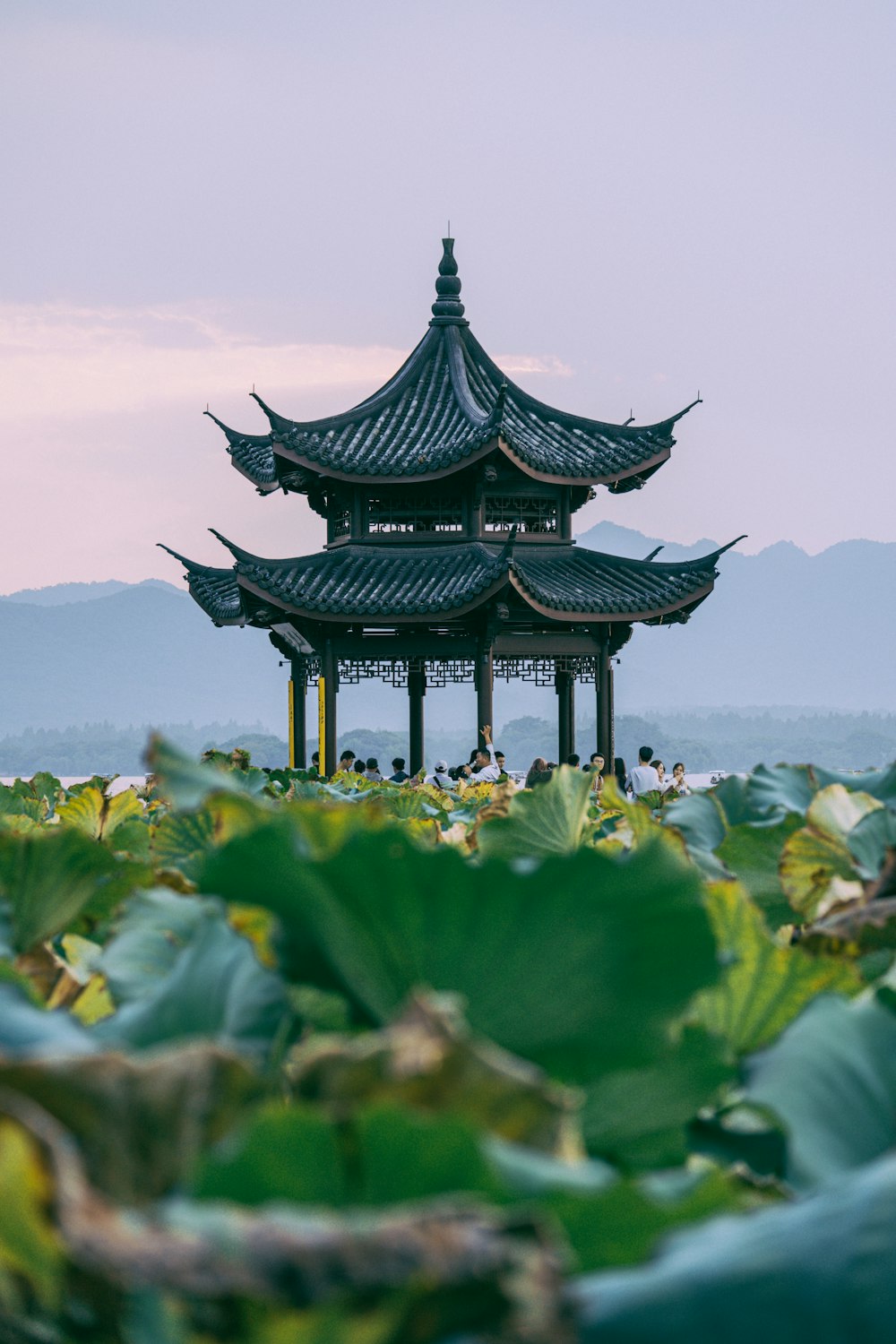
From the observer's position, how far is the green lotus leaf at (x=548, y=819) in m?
1.45

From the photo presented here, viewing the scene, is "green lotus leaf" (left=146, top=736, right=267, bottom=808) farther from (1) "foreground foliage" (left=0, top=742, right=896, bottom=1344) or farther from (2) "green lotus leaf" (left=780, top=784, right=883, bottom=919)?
(2) "green lotus leaf" (left=780, top=784, right=883, bottom=919)

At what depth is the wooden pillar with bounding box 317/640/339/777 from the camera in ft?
46.8

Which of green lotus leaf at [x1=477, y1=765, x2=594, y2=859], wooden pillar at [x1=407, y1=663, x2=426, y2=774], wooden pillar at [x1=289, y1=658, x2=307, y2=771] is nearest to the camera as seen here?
green lotus leaf at [x1=477, y1=765, x2=594, y2=859]

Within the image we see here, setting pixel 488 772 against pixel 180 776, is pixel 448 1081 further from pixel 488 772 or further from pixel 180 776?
pixel 488 772

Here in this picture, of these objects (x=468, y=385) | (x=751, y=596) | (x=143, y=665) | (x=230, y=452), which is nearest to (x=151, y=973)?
(x=468, y=385)

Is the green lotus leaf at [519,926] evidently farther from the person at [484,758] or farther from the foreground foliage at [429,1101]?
the person at [484,758]

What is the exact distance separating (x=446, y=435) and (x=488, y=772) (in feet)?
21.1

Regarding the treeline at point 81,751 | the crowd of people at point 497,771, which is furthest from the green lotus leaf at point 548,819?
the treeline at point 81,751

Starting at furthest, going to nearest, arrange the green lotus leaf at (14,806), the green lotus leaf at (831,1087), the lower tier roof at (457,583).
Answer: the lower tier roof at (457,583)
the green lotus leaf at (14,806)
the green lotus leaf at (831,1087)

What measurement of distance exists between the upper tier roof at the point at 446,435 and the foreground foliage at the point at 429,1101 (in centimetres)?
1209

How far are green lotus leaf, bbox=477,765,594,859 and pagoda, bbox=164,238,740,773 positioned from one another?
1151 cm

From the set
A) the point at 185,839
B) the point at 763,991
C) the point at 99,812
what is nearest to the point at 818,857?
the point at 763,991

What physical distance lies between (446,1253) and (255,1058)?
279mm

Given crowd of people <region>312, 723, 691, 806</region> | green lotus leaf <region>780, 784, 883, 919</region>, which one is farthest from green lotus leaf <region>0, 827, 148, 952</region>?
crowd of people <region>312, 723, 691, 806</region>
